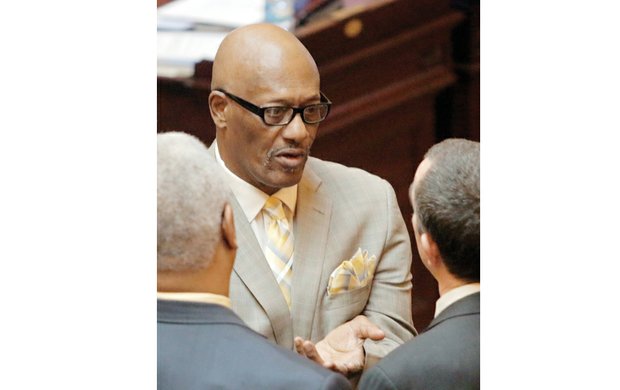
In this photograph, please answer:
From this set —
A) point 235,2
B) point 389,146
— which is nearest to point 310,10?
point 235,2

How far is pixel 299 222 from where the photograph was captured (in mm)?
2814

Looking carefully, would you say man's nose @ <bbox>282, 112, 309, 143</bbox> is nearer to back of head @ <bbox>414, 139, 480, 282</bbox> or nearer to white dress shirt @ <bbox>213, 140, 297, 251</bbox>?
white dress shirt @ <bbox>213, 140, 297, 251</bbox>

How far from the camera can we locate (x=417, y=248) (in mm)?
2789

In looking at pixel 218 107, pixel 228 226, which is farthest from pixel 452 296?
pixel 218 107

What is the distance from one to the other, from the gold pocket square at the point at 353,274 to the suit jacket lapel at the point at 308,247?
0.04m

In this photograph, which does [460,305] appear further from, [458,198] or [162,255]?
[162,255]

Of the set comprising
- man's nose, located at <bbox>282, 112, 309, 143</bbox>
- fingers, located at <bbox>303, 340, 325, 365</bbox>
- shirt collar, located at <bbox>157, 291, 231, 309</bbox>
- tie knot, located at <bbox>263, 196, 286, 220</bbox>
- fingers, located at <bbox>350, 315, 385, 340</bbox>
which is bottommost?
fingers, located at <bbox>303, 340, 325, 365</bbox>

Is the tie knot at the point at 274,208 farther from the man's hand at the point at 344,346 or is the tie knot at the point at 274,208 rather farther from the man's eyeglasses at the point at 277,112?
the man's hand at the point at 344,346

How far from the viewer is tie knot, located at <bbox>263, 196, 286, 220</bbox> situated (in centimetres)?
278

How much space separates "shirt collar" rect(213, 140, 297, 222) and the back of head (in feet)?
1.09

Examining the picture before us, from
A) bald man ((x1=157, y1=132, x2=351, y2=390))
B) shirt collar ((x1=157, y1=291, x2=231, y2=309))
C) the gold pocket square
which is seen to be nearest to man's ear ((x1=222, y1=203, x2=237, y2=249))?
bald man ((x1=157, y1=132, x2=351, y2=390))

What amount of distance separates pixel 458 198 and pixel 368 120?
0.46 metres

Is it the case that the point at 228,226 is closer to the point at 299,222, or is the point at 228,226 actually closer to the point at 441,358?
the point at 299,222

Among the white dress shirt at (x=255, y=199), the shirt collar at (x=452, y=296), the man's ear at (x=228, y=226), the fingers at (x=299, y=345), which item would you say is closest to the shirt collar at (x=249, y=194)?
the white dress shirt at (x=255, y=199)
